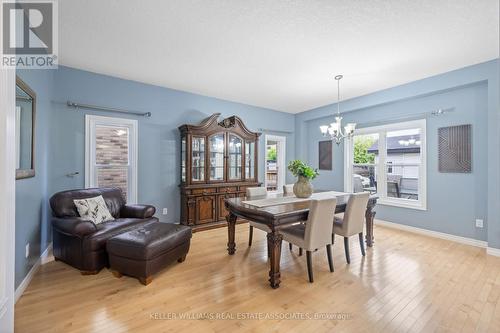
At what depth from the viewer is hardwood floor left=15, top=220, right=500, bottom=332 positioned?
1742 millimetres

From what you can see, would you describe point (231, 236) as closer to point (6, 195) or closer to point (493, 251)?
point (6, 195)

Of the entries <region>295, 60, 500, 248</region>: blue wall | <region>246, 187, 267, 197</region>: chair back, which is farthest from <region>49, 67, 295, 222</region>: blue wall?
<region>295, 60, 500, 248</region>: blue wall

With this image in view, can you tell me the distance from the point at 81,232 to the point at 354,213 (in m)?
3.20

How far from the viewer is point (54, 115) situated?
326 centimetres

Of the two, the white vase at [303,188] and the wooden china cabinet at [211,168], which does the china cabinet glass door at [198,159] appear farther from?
the white vase at [303,188]

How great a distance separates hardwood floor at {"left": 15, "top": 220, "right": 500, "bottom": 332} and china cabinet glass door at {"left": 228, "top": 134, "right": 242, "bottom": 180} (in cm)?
196

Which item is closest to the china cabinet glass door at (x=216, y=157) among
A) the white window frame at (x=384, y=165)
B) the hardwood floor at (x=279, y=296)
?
the hardwood floor at (x=279, y=296)

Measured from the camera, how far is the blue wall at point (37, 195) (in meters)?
2.14

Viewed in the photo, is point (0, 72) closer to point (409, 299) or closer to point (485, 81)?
point (409, 299)

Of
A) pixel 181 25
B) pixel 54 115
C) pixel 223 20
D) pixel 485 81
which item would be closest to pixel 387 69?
pixel 485 81

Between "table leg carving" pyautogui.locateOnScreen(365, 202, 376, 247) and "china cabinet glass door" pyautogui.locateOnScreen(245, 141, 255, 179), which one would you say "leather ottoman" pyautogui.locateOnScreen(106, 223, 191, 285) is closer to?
"china cabinet glass door" pyautogui.locateOnScreen(245, 141, 255, 179)

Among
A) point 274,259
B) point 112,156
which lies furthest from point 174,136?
point 274,259

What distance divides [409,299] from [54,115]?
4.92 metres

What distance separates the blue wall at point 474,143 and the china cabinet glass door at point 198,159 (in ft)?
11.3
